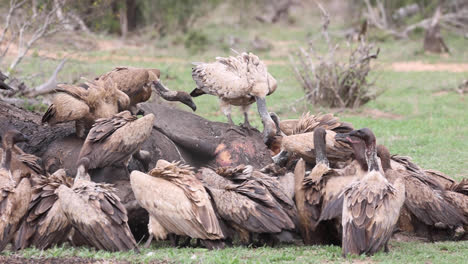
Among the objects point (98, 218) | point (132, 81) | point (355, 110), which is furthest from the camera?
point (355, 110)

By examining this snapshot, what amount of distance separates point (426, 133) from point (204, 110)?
4082 mm

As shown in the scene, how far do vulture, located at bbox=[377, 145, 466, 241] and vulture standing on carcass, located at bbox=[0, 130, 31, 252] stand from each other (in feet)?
10.2

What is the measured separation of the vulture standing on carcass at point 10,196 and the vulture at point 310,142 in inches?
98.5

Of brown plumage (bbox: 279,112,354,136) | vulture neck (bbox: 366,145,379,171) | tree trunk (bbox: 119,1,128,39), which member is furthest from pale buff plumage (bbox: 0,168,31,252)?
tree trunk (bbox: 119,1,128,39)

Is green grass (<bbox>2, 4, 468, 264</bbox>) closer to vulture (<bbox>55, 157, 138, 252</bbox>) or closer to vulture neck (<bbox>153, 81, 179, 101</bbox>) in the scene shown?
vulture (<bbox>55, 157, 138, 252</bbox>)

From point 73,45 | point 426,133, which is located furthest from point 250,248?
point 73,45

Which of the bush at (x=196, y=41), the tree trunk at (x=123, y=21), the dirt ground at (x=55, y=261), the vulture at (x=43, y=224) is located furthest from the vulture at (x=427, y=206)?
the tree trunk at (x=123, y=21)

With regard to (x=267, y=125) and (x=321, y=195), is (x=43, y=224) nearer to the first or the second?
(x=321, y=195)

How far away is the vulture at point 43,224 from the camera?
561 cm

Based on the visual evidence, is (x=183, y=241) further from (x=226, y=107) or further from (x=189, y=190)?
(x=226, y=107)

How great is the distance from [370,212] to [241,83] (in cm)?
289

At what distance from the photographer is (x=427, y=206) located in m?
6.37

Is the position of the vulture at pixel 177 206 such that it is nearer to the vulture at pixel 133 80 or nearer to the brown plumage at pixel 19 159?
the brown plumage at pixel 19 159

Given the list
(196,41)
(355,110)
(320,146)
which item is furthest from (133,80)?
(196,41)
